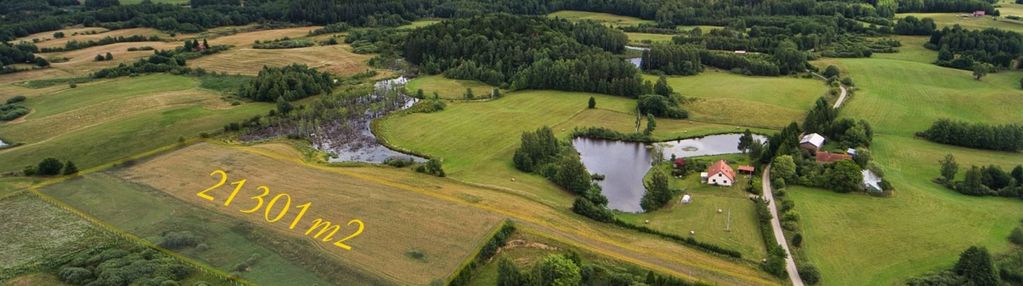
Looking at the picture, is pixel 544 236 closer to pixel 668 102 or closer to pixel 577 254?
pixel 577 254

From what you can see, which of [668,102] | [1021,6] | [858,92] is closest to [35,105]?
[668,102]

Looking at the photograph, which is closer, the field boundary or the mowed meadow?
the field boundary

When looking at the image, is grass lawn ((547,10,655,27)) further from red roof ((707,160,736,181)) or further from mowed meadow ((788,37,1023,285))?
red roof ((707,160,736,181))

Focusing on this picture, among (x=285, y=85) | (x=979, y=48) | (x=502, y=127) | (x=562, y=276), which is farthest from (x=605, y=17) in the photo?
(x=562, y=276)

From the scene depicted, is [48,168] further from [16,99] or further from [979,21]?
[979,21]

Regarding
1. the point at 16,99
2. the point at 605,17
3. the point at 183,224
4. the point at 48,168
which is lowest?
the point at 183,224

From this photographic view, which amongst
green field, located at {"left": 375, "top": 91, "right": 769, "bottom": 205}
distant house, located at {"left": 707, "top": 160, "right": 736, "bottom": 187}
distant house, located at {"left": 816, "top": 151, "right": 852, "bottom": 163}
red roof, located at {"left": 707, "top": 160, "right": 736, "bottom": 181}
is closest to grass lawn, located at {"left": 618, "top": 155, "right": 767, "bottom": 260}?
distant house, located at {"left": 707, "top": 160, "right": 736, "bottom": 187}
